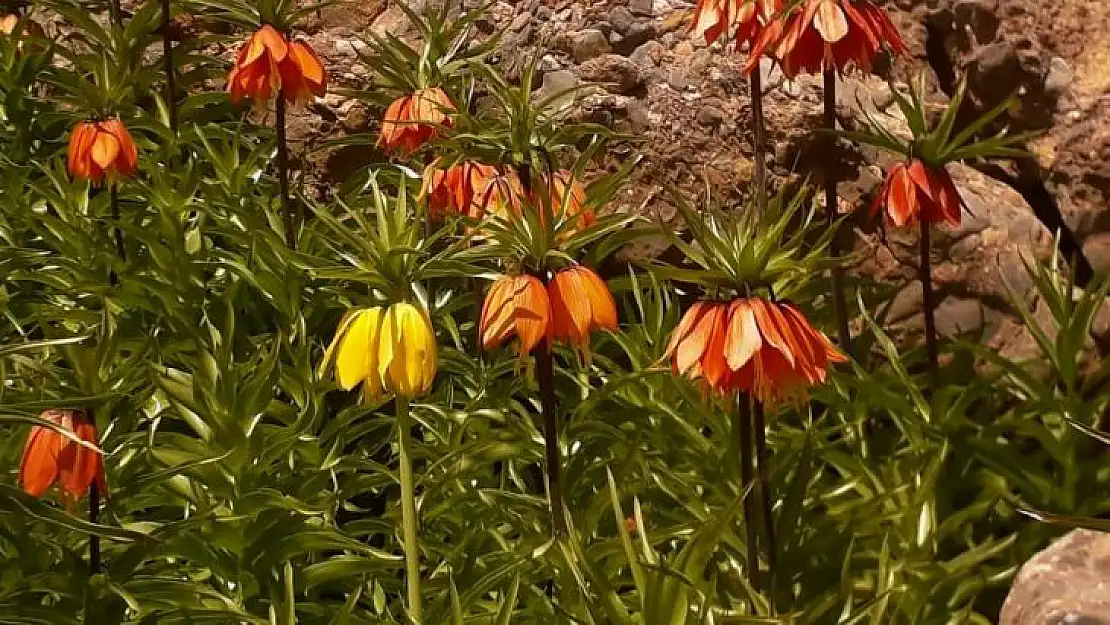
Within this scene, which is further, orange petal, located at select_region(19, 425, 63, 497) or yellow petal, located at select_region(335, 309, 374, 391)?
orange petal, located at select_region(19, 425, 63, 497)

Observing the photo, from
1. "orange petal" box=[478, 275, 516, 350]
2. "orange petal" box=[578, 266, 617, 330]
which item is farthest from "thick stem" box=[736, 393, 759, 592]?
"orange petal" box=[478, 275, 516, 350]

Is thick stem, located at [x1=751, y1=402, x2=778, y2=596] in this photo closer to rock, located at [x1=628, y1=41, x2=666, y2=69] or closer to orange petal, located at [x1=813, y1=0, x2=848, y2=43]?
orange petal, located at [x1=813, y1=0, x2=848, y2=43]

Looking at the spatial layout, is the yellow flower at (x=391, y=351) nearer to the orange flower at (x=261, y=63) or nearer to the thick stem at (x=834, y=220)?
the thick stem at (x=834, y=220)

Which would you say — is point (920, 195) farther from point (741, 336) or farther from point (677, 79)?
point (677, 79)

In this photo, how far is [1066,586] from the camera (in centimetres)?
173

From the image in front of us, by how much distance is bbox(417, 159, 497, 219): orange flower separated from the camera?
2404 millimetres

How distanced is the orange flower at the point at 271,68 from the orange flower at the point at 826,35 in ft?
3.75

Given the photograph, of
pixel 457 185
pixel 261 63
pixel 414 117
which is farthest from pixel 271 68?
pixel 457 185

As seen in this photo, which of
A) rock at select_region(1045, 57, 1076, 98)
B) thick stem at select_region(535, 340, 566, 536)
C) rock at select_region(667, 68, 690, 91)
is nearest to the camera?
thick stem at select_region(535, 340, 566, 536)

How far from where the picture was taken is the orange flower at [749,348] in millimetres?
1622

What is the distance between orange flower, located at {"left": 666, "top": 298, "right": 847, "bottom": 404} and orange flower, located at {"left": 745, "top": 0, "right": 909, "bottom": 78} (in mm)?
821

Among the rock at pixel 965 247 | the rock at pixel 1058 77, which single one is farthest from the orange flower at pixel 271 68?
the rock at pixel 1058 77

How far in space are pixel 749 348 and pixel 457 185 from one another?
3.36ft

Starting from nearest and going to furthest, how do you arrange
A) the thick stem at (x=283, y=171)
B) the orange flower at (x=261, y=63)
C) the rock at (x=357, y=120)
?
the orange flower at (x=261, y=63) → the thick stem at (x=283, y=171) → the rock at (x=357, y=120)
